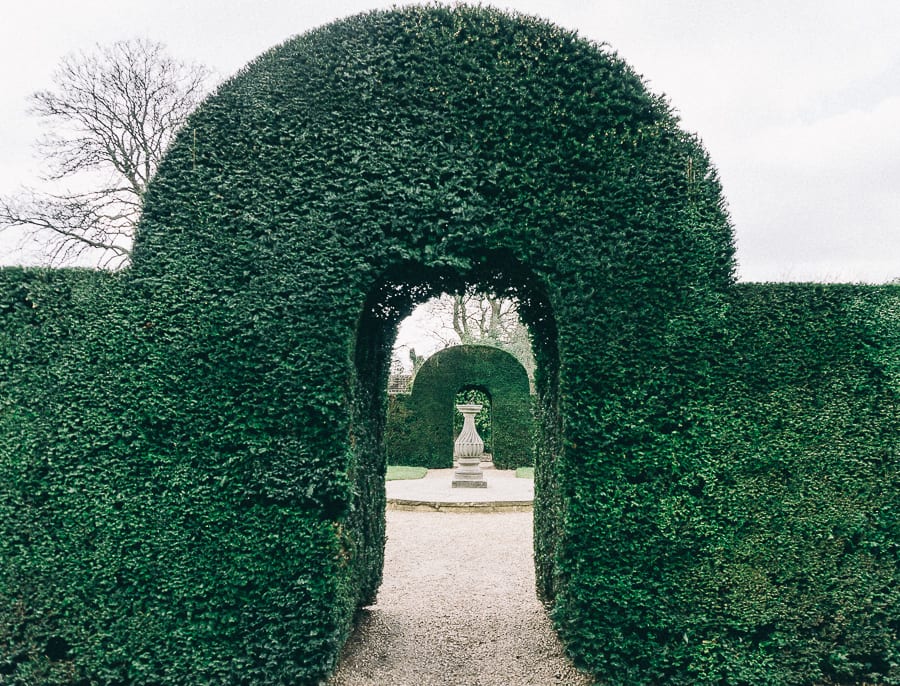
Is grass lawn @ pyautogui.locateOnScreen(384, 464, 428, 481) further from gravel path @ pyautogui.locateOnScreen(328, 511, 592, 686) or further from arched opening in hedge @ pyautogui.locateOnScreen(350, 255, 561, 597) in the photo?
arched opening in hedge @ pyautogui.locateOnScreen(350, 255, 561, 597)

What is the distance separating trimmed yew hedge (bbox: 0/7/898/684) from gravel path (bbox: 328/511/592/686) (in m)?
0.77

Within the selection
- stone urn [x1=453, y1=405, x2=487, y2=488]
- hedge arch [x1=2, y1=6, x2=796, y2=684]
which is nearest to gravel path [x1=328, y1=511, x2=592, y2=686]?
hedge arch [x1=2, y1=6, x2=796, y2=684]

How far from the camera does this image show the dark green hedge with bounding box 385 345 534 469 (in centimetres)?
1568

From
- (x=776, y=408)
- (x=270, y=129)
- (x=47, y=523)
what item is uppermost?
(x=270, y=129)

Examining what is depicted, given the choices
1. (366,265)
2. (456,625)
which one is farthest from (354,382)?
(456,625)

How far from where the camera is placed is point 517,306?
15.2 feet

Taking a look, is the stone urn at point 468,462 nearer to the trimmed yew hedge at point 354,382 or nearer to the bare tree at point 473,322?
the trimmed yew hedge at point 354,382

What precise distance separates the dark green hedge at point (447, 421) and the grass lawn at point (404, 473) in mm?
778

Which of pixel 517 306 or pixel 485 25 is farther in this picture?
pixel 517 306

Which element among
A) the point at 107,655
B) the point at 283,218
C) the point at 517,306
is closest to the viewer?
the point at 107,655

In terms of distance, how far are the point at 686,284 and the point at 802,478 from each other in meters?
1.70

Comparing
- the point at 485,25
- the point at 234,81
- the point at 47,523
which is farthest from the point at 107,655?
the point at 485,25

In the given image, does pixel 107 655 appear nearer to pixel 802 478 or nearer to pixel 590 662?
pixel 590 662

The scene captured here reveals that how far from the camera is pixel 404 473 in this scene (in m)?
13.7
